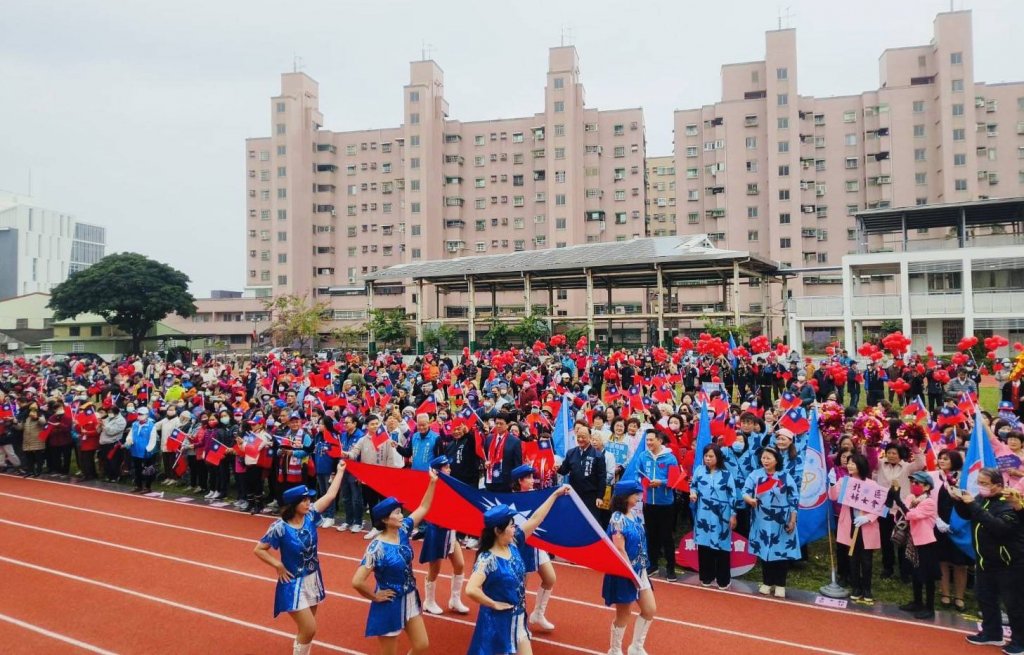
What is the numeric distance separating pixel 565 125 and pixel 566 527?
55615 millimetres

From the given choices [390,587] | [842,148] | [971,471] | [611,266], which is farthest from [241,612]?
[842,148]

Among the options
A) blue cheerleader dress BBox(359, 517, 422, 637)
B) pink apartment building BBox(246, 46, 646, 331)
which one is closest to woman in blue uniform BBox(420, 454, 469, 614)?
blue cheerleader dress BBox(359, 517, 422, 637)

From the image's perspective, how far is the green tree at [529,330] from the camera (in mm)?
38469

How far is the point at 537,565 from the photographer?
6113mm

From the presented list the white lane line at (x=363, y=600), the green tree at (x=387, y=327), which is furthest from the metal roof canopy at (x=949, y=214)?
the green tree at (x=387, y=327)

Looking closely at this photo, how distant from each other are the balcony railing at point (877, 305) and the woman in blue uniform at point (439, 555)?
29053mm

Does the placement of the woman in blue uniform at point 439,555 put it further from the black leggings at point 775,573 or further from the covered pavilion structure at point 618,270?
the covered pavilion structure at point 618,270

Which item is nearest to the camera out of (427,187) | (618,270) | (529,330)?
(618,270)

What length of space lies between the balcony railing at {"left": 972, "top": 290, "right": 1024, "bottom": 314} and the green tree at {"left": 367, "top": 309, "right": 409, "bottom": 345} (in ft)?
110

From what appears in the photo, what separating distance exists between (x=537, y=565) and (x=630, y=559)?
1.03 meters

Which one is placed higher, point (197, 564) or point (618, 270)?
point (618, 270)

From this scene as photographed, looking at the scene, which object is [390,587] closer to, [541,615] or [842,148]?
[541,615]

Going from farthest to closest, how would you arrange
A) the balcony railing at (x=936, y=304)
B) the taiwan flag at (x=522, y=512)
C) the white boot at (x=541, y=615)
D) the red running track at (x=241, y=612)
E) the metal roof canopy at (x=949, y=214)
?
the balcony railing at (x=936, y=304) < the metal roof canopy at (x=949, y=214) < the white boot at (x=541, y=615) < the red running track at (x=241, y=612) < the taiwan flag at (x=522, y=512)

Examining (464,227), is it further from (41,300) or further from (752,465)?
(752,465)
